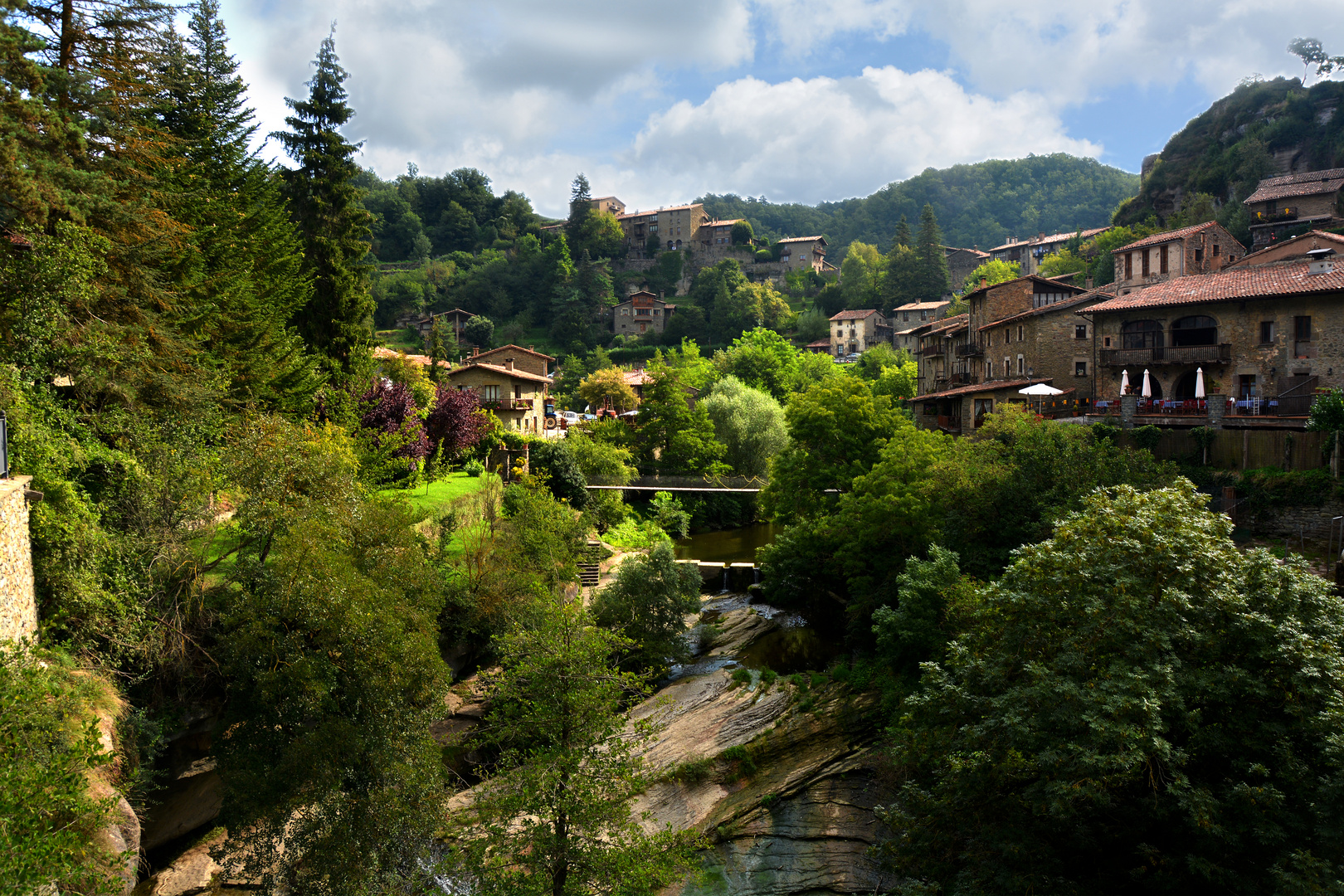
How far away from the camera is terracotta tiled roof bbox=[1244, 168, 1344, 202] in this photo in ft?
174

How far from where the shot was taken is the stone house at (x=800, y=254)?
384 feet

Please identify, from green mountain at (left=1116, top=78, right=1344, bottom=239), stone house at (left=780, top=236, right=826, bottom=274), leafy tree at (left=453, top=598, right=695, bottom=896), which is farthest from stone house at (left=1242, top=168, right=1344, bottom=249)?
stone house at (left=780, top=236, right=826, bottom=274)

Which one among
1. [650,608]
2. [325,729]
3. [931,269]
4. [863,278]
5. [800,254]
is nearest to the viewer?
[325,729]

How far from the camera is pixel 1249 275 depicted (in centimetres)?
3262

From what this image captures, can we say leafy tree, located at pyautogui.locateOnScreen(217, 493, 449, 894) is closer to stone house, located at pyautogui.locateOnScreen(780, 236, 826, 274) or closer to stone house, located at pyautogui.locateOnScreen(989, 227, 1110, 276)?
stone house, located at pyautogui.locateOnScreen(989, 227, 1110, 276)

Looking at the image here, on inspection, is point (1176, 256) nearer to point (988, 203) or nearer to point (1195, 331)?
point (1195, 331)

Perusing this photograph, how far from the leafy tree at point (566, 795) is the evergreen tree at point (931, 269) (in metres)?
88.1

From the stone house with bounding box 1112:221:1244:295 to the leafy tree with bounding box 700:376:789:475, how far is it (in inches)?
854

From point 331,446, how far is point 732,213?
157 metres

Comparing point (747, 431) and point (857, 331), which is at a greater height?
point (857, 331)

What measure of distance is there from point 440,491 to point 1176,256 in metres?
41.9

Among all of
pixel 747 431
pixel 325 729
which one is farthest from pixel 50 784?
pixel 747 431

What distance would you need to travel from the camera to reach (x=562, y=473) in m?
36.3

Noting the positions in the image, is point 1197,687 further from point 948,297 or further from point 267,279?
point 948,297
